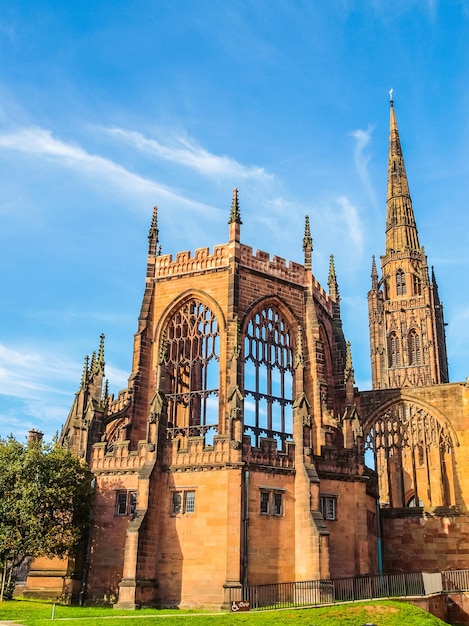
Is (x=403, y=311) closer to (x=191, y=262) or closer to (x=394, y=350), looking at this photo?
(x=394, y=350)

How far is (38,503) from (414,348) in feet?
183

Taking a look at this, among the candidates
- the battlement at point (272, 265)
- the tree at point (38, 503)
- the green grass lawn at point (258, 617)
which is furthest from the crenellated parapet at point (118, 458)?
the battlement at point (272, 265)

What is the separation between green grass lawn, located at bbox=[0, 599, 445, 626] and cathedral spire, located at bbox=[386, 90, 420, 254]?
60716 mm

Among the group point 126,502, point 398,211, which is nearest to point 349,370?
point 126,502

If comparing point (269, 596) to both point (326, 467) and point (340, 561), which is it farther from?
point (326, 467)

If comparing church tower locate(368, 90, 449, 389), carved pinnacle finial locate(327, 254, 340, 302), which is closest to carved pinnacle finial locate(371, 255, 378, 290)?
church tower locate(368, 90, 449, 389)

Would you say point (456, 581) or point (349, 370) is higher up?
point (349, 370)

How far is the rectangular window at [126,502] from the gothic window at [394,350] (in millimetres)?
50526

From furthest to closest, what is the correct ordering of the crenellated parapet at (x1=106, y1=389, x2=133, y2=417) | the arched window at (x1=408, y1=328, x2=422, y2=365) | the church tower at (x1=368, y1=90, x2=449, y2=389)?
the arched window at (x1=408, y1=328, x2=422, y2=365), the church tower at (x1=368, y1=90, x2=449, y2=389), the crenellated parapet at (x1=106, y1=389, x2=133, y2=417)

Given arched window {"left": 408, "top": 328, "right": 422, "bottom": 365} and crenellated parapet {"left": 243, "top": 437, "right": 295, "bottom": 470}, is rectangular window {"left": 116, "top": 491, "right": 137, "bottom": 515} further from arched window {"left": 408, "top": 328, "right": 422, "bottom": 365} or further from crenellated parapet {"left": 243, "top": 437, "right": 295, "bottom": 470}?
arched window {"left": 408, "top": 328, "right": 422, "bottom": 365}

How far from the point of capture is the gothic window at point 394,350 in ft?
262

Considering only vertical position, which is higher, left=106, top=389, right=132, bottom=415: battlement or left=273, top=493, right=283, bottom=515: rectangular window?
left=106, top=389, right=132, bottom=415: battlement

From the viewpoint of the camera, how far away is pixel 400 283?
271 ft

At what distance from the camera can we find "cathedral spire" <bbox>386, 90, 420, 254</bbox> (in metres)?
84.2
